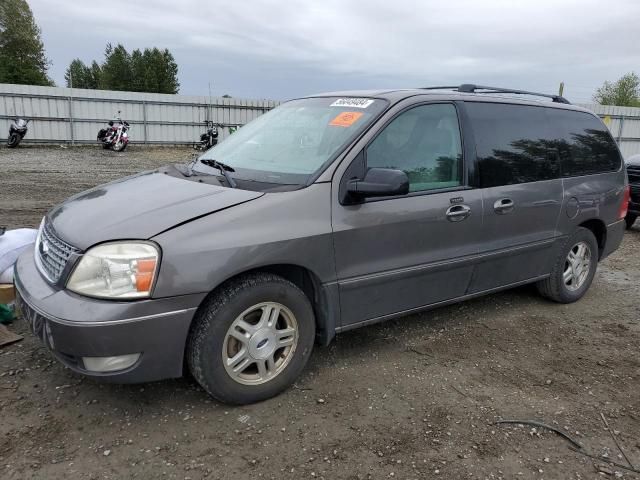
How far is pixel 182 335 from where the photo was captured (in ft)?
8.66

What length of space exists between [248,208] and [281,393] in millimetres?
1135

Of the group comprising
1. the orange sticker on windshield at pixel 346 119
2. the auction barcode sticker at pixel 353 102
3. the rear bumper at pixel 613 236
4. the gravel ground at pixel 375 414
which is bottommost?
the gravel ground at pixel 375 414

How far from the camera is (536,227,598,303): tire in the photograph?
4645mm

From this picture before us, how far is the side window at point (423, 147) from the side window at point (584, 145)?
4.40 ft

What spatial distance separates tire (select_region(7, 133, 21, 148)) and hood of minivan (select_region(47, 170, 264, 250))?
56.8 feet

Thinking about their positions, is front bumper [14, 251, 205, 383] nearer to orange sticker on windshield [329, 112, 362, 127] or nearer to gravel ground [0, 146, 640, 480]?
gravel ground [0, 146, 640, 480]

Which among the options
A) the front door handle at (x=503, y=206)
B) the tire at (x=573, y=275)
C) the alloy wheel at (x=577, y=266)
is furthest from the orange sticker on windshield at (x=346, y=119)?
the alloy wheel at (x=577, y=266)

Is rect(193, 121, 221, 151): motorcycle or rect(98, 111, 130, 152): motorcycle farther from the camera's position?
rect(193, 121, 221, 151): motorcycle

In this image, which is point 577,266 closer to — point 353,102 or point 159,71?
point 353,102

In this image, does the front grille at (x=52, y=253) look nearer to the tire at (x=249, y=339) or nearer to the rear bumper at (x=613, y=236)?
the tire at (x=249, y=339)

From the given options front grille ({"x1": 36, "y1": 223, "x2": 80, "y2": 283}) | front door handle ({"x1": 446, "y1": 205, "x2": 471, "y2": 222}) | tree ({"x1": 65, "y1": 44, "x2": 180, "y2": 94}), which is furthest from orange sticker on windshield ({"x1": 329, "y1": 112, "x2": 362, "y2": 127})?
tree ({"x1": 65, "y1": 44, "x2": 180, "y2": 94})

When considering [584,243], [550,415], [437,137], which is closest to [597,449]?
[550,415]

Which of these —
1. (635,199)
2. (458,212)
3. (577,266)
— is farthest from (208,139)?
(458,212)

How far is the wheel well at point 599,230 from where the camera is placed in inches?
191
